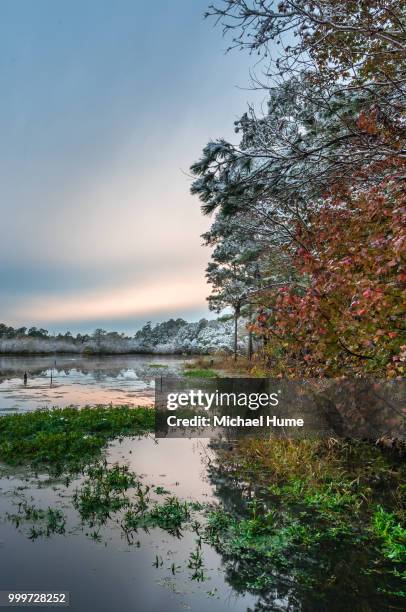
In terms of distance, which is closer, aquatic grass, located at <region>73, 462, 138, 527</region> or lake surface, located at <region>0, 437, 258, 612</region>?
lake surface, located at <region>0, 437, 258, 612</region>

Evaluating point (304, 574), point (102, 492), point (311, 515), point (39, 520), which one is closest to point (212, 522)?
point (311, 515)

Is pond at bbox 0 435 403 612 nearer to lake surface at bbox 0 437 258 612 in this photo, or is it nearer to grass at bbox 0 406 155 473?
lake surface at bbox 0 437 258 612

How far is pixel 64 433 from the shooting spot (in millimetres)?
12570

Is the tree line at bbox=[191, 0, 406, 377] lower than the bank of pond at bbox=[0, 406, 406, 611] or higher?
higher

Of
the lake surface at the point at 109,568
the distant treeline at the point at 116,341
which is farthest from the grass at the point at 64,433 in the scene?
the distant treeline at the point at 116,341

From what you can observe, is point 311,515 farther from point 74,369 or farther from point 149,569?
point 74,369

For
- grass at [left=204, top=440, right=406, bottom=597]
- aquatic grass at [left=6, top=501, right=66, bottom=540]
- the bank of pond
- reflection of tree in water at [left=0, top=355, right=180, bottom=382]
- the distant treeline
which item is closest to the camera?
the bank of pond

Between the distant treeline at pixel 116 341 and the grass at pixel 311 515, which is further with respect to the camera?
the distant treeline at pixel 116 341

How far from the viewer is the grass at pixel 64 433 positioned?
35.2ft

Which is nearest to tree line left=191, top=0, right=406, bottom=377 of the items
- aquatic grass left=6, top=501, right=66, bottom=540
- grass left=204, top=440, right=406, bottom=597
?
grass left=204, top=440, right=406, bottom=597

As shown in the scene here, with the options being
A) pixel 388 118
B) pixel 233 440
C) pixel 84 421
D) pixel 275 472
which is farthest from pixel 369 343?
pixel 84 421

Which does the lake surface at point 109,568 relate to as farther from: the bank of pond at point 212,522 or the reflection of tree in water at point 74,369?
the reflection of tree in water at point 74,369

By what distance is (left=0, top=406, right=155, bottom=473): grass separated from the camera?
10727 millimetres

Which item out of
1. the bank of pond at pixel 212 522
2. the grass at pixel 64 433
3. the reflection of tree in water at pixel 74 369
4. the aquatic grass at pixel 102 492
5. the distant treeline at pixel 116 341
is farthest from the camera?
the distant treeline at pixel 116 341
